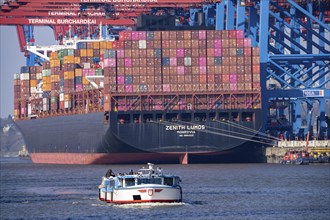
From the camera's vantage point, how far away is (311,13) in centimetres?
14250

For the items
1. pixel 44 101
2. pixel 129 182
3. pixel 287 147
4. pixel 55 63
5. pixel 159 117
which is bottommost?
pixel 287 147

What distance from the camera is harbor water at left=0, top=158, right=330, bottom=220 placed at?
69.1 m

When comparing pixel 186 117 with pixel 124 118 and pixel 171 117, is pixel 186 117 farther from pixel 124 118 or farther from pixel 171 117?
pixel 124 118

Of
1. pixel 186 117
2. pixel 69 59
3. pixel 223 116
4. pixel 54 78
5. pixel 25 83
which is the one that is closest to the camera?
pixel 223 116

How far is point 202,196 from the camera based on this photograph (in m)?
81.4

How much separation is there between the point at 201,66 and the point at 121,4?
2279 cm

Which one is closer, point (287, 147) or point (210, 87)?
point (210, 87)

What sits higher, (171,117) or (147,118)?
(171,117)

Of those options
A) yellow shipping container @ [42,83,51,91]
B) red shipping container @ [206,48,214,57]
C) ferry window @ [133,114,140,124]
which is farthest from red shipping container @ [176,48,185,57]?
yellow shipping container @ [42,83,51,91]

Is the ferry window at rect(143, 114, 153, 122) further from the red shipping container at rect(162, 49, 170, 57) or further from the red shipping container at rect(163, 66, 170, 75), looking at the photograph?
the red shipping container at rect(162, 49, 170, 57)

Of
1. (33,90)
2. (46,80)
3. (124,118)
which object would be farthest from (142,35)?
(33,90)

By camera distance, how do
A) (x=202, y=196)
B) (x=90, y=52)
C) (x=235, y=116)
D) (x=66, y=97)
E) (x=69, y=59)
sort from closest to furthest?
Answer: 1. (x=202, y=196)
2. (x=235, y=116)
3. (x=69, y=59)
4. (x=66, y=97)
5. (x=90, y=52)

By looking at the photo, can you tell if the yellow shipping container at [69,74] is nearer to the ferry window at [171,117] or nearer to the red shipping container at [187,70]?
the ferry window at [171,117]

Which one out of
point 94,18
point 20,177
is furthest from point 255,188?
point 94,18
